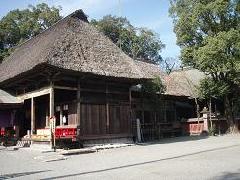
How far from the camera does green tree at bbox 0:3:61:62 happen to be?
1652 inches

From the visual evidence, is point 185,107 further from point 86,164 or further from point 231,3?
point 86,164

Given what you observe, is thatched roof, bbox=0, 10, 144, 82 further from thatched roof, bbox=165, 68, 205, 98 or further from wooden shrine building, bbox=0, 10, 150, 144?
thatched roof, bbox=165, 68, 205, 98

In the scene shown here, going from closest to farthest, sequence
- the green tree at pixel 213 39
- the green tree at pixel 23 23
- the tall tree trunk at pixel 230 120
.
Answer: the green tree at pixel 213 39 < the tall tree trunk at pixel 230 120 < the green tree at pixel 23 23

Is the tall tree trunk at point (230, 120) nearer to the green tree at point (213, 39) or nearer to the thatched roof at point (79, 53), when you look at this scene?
the green tree at point (213, 39)

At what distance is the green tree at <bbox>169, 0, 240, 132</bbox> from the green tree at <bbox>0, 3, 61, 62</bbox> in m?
19.8

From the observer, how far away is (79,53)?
19797mm

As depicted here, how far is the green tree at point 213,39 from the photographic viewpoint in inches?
1007

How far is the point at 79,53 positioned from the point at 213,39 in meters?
10.9

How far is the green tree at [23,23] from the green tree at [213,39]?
64.8ft

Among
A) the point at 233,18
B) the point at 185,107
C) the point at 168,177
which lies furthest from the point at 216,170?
the point at 185,107

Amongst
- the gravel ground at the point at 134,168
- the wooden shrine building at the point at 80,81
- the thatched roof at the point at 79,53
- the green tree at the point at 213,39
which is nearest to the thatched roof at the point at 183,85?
the green tree at the point at 213,39

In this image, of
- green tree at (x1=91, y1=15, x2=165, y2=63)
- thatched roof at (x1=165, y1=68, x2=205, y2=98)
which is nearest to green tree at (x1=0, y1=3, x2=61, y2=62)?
green tree at (x1=91, y1=15, x2=165, y2=63)

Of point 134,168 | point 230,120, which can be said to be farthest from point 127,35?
point 134,168

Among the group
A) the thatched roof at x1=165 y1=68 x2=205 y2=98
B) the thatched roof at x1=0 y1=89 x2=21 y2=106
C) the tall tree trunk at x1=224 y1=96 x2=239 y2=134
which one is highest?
the thatched roof at x1=165 y1=68 x2=205 y2=98
